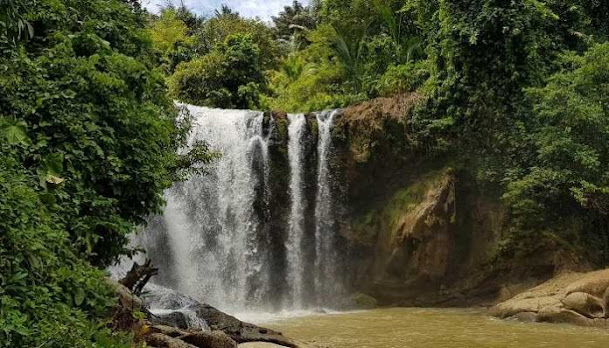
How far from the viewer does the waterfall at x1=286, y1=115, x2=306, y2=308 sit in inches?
670

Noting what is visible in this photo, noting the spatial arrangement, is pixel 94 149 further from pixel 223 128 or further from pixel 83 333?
pixel 223 128

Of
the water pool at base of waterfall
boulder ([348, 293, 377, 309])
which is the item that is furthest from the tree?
the water pool at base of waterfall

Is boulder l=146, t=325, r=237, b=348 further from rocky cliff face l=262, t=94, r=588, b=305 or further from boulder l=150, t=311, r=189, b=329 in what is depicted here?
rocky cliff face l=262, t=94, r=588, b=305

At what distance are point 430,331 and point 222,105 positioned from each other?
49.8 ft

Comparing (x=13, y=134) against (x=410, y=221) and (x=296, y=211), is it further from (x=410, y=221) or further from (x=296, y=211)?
(x=296, y=211)

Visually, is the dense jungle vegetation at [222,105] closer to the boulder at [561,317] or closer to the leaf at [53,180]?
the leaf at [53,180]

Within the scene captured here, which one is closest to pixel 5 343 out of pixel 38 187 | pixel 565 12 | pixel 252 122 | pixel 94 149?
pixel 38 187

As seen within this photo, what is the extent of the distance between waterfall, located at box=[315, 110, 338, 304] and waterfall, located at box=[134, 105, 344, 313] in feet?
0.10

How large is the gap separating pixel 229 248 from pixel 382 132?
562cm

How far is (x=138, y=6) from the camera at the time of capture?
9.66 meters

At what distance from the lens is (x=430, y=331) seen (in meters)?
11.2

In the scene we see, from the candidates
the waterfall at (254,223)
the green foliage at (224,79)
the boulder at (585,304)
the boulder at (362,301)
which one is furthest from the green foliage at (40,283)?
the green foliage at (224,79)

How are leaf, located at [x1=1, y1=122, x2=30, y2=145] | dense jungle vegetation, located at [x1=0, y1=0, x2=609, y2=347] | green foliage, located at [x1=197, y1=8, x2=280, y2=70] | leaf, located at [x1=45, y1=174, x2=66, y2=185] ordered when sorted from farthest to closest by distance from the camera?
green foliage, located at [x1=197, y1=8, x2=280, y2=70] → leaf, located at [x1=45, y1=174, x2=66, y2=185] → leaf, located at [x1=1, y1=122, x2=30, y2=145] → dense jungle vegetation, located at [x1=0, y1=0, x2=609, y2=347]

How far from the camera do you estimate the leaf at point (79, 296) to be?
485 cm
